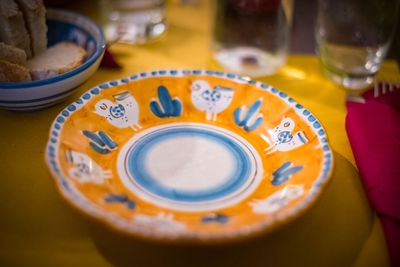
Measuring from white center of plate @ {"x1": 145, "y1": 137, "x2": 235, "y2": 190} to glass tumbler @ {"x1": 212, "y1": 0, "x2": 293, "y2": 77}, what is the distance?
241 millimetres

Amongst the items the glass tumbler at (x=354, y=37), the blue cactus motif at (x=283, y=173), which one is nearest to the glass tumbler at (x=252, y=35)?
the glass tumbler at (x=354, y=37)

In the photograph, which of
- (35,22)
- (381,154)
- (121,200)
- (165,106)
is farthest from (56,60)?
(381,154)

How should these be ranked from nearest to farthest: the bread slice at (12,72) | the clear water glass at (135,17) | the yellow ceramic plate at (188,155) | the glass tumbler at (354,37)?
the yellow ceramic plate at (188,155) < the bread slice at (12,72) < the glass tumbler at (354,37) < the clear water glass at (135,17)

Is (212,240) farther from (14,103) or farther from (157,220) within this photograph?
(14,103)

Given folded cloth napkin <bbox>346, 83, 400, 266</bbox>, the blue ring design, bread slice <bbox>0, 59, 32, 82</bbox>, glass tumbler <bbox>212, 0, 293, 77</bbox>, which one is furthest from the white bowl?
folded cloth napkin <bbox>346, 83, 400, 266</bbox>

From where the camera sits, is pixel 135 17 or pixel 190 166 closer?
pixel 190 166

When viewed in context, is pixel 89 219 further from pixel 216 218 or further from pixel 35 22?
pixel 35 22

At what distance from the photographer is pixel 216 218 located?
334 mm

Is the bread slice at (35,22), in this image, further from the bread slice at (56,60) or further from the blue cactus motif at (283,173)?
the blue cactus motif at (283,173)

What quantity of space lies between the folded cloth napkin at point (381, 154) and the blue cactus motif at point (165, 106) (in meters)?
0.24

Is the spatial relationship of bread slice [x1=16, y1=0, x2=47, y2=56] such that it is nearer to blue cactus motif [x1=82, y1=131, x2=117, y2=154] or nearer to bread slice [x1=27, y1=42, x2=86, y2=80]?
bread slice [x1=27, y1=42, x2=86, y2=80]

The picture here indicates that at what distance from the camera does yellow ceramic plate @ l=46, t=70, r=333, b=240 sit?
32 centimetres

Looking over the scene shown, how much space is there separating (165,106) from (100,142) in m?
0.12

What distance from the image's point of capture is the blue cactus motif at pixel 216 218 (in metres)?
0.33
